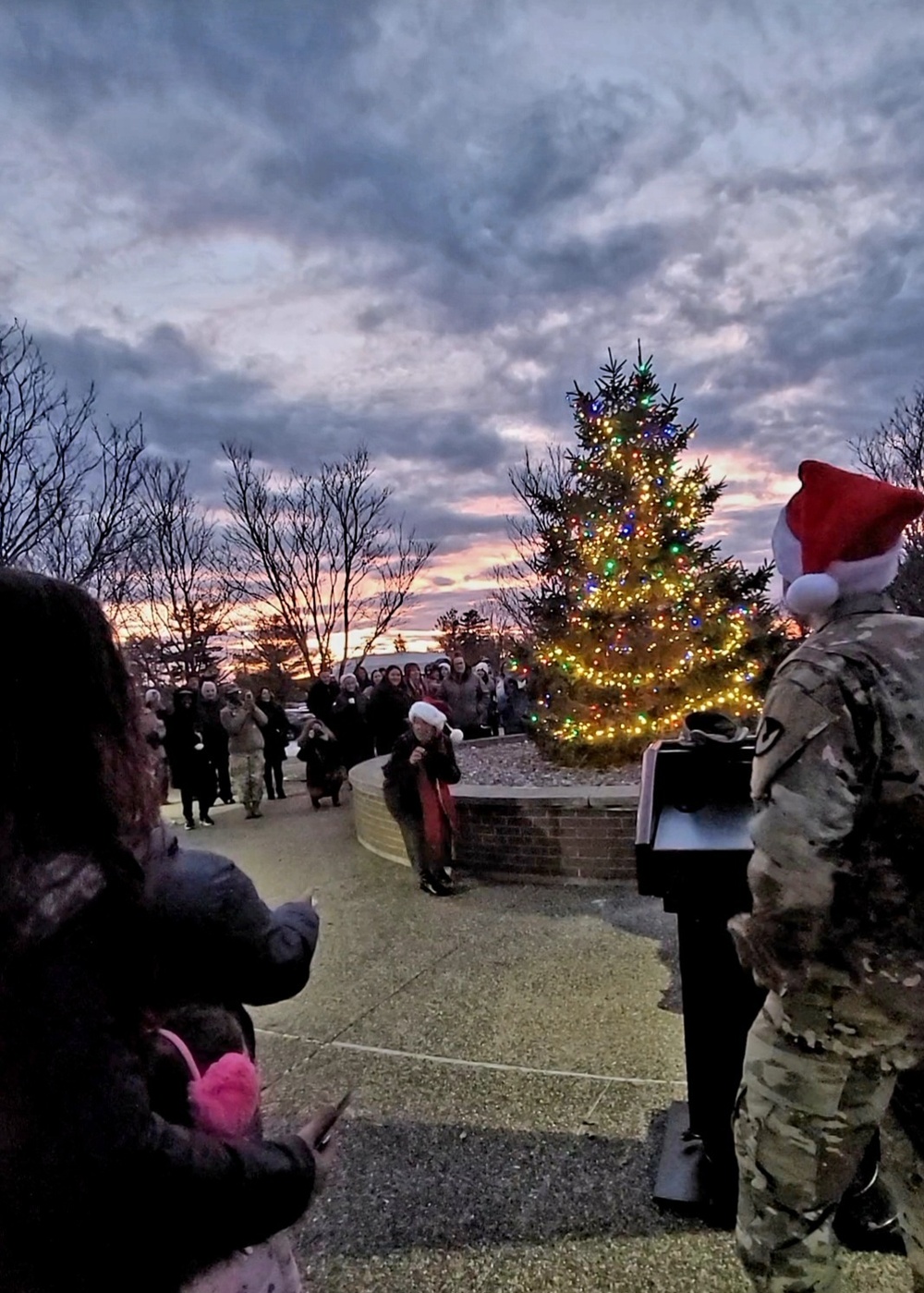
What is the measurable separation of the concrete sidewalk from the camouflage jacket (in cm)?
134

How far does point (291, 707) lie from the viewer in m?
27.4

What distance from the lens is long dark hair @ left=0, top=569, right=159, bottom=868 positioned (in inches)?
39.9

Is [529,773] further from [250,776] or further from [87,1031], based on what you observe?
[87,1031]

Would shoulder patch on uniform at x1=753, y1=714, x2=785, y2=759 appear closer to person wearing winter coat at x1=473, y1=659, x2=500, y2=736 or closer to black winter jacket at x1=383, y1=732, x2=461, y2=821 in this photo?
black winter jacket at x1=383, y1=732, x2=461, y2=821

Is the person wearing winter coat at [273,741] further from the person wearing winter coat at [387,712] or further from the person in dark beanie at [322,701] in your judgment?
the person wearing winter coat at [387,712]

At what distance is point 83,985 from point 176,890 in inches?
8.6

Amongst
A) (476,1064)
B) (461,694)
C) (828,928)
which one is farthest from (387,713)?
(828,928)

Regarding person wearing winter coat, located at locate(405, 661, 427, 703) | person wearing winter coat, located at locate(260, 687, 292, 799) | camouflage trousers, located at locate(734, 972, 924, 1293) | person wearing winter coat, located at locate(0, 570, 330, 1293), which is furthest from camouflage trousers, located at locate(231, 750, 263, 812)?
person wearing winter coat, located at locate(0, 570, 330, 1293)

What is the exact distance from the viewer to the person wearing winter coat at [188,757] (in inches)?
387

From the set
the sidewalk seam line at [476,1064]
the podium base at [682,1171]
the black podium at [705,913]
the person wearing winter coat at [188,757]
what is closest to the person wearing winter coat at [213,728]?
the person wearing winter coat at [188,757]

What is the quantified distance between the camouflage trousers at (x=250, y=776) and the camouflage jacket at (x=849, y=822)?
921 centimetres

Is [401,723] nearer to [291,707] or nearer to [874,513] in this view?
[874,513]

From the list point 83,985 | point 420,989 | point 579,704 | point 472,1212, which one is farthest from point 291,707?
point 83,985

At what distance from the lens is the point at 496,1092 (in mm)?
3434
